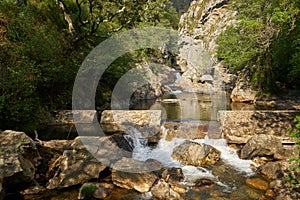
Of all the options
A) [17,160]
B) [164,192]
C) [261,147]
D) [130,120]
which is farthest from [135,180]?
[130,120]

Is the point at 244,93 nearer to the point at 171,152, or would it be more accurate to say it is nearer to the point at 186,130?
the point at 186,130

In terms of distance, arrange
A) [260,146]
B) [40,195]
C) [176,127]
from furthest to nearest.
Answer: [176,127] → [260,146] → [40,195]

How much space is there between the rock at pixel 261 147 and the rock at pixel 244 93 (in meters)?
12.1

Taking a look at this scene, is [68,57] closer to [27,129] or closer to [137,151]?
[27,129]

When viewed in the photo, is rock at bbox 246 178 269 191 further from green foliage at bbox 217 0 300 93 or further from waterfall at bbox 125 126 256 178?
green foliage at bbox 217 0 300 93

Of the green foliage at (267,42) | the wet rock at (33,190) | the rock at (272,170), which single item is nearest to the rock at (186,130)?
the rock at (272,170)

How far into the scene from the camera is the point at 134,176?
6730 mm

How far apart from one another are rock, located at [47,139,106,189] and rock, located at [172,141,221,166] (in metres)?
3.27

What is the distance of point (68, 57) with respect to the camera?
13.6 meters

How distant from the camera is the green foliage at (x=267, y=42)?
12233 millimetres

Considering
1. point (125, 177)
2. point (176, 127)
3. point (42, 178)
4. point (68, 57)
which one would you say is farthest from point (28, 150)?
point (68, 57)

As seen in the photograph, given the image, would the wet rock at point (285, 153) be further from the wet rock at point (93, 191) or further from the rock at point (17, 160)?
the rock at point (17, 160)

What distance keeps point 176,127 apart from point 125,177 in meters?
5.27

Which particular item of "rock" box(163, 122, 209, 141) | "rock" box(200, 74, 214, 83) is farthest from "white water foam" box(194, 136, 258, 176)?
"rock" box(200, 74, 214, 83)
